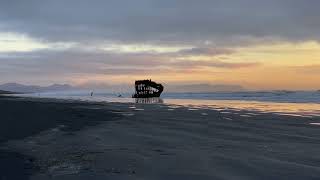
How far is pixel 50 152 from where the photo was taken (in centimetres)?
910

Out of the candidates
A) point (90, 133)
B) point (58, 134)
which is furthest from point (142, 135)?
point (58, 134)

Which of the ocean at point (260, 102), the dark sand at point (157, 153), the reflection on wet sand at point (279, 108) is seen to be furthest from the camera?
the ocean at point (260, 102)

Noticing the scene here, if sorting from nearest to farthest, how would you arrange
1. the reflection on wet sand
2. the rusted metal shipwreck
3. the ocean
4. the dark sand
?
the dark sand
the reflection on wet sand
the ocean
the rusted metal shipwreck

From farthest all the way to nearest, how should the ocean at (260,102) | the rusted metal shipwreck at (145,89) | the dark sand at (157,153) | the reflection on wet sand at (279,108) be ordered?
1. the rusted metal shipwreck at (145,89)
2. the ocean at (260,102)
3. the reflection on wet sand at (279,108)
4. the dark sand at (157,153)

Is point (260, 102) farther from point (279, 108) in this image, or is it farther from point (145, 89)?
point (145, 89)

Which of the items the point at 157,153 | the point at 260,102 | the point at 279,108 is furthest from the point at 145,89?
the point at 157,153

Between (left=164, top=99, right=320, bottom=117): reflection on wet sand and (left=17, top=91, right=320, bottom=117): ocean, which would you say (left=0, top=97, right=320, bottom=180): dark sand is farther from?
(left=17, top=91, right=320, bottom=117): ocean

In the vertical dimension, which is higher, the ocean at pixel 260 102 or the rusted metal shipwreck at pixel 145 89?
the rusted metal shipwreck at pixel 145 89

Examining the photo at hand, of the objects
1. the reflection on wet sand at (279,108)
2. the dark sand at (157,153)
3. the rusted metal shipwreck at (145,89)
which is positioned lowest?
the dark sand at (157,153)

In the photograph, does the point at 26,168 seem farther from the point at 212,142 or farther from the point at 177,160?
the point at 212,142

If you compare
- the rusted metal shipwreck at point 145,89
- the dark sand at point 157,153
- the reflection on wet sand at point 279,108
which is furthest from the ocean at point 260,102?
the dark sand at point 157,153

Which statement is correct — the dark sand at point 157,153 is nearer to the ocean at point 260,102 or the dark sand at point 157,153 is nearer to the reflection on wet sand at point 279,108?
the reflection on wet sand at point 279,108

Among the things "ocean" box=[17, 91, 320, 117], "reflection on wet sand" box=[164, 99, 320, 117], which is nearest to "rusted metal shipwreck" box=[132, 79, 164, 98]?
"ocean" box=[17, 91, 320, 117]

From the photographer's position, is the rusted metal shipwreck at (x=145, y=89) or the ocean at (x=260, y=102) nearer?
the ocean at (x=260, y=102)
